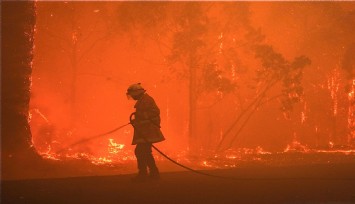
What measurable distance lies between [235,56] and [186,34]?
2.90 meters

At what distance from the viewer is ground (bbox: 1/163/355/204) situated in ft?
17.0

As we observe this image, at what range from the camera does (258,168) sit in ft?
27.1

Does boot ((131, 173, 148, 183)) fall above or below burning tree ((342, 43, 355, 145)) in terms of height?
below

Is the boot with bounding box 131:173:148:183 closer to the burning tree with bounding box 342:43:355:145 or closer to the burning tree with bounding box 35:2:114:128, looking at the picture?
the burning tree with bounding box 35:2:114:128

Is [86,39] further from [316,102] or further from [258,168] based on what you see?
[258,168]

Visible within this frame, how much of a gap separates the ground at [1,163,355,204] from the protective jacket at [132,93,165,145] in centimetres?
74

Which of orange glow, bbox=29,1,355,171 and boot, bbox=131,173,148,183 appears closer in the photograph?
boot, bbox=131,173,148,183

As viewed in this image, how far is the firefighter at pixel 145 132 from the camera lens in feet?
21.7

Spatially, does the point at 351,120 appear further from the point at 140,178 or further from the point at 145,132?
the point at 140,178

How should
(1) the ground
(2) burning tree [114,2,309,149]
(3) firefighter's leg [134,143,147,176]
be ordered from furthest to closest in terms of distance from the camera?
(2) burning tree [114,2,309,149], (3) firefighter's leg [134,143,147,176], (1) the ground

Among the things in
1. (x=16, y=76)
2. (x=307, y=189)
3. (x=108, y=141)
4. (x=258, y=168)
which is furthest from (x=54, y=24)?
(x=307, y=189)

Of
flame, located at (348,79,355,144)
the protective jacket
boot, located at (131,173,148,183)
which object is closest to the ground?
boot, located at (131,173,148,183)

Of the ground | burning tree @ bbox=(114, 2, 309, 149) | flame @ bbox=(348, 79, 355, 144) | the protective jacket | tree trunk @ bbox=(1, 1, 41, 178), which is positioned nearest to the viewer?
the ground

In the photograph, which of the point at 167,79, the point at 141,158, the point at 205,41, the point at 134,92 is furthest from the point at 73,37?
the point at 141,158
